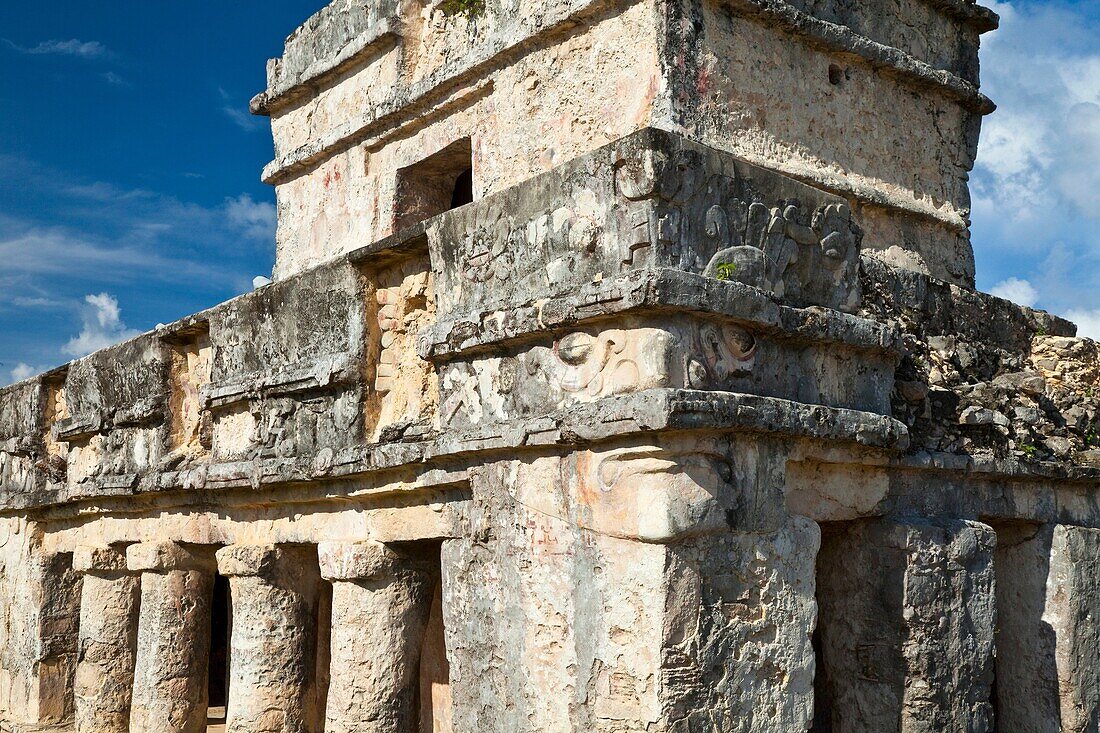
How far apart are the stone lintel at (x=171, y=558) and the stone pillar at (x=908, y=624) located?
353 centimetres

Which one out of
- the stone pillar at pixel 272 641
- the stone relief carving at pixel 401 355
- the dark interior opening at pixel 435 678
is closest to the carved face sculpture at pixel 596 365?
the stone relief carving at pixel 401 355

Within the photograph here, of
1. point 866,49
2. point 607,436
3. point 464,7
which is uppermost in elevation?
point 464,7

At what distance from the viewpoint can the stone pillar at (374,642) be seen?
488 centimetres

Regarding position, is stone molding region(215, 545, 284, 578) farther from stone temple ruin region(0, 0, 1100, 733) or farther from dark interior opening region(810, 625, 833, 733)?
dark interior opening region(810, 625, 833, 733)

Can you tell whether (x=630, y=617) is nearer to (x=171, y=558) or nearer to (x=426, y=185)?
(x=171, y=558)

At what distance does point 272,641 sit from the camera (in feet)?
18.0

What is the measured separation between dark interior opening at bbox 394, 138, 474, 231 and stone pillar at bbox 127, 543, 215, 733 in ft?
10.1

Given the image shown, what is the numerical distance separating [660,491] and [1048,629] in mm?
2725

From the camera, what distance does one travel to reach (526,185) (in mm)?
4152

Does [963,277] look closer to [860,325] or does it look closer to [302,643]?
[860,325]

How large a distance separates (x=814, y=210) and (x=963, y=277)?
4.21 m

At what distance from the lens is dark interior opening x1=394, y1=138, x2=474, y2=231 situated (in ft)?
27.3

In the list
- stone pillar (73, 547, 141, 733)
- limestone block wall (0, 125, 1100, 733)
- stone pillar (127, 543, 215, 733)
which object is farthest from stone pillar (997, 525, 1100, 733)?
stone pillar (73, 547, 141, 733)

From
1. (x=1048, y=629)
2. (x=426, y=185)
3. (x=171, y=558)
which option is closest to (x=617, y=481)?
(x=1048, y=629)
